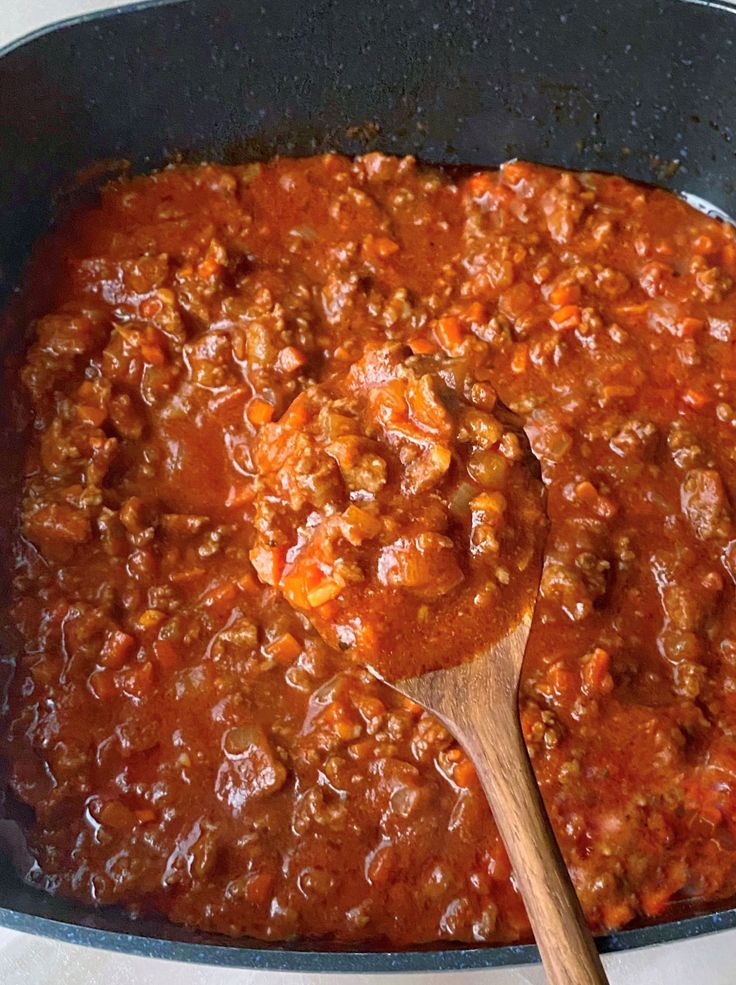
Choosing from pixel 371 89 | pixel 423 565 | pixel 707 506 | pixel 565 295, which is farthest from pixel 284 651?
pixel 371 89

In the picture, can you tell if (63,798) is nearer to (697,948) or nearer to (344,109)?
(697,948)

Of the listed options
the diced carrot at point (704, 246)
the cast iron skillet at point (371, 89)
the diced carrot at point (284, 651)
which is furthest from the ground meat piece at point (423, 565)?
the diced carrot at point (704, 246)

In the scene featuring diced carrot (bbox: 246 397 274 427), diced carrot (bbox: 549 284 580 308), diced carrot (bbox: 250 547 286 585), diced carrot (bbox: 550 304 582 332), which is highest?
diced carrot (bbox: 549 284 580 308)

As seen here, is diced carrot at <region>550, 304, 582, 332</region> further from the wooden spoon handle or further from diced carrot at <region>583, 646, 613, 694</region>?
the wooden spoon handle

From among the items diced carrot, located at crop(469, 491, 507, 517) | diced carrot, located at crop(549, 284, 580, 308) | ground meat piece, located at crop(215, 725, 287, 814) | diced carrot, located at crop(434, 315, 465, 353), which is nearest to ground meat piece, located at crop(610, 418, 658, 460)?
diced carrot, located at crop(549, 284, 580, 308)

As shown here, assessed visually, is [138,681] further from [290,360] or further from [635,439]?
[635,439]


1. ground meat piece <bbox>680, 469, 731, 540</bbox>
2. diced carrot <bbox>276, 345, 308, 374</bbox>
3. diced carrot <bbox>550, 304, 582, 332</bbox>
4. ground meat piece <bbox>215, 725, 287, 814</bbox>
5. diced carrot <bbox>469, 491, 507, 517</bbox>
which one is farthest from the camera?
diced carrot <bbox>550, 304, 582, 332</bbox>

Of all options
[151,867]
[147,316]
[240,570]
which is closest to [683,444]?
[240,570]

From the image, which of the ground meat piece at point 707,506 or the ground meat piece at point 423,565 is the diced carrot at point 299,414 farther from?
the ground meat piece at point 707,506
